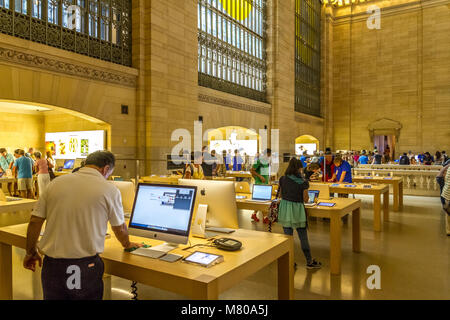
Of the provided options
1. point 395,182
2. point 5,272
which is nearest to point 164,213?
point 5,272

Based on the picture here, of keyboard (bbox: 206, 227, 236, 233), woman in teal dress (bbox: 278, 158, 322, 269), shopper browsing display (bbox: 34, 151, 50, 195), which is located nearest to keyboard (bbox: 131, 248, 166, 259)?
keyboard (bbox: 206, 227, 236, 233)

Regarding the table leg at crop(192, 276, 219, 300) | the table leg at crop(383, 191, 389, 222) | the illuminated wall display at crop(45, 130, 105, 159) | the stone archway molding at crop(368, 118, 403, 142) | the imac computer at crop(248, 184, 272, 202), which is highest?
the stone archway molding at crop(368, 118, 403, 142)

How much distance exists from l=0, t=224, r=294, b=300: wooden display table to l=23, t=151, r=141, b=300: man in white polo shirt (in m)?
0.27

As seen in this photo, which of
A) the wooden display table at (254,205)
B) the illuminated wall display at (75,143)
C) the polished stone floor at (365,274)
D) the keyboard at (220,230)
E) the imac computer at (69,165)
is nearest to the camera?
the keyboard at (220,230)

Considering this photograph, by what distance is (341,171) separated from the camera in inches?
320

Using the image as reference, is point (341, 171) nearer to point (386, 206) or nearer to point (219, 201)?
point (386, 206)

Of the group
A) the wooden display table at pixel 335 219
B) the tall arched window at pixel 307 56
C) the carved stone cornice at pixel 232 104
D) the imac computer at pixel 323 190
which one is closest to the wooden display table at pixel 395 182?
the wooden display table at pixel 335 219

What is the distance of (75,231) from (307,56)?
23068 mm

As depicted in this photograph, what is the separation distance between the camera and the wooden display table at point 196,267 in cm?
214

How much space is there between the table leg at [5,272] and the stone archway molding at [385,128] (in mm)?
24498

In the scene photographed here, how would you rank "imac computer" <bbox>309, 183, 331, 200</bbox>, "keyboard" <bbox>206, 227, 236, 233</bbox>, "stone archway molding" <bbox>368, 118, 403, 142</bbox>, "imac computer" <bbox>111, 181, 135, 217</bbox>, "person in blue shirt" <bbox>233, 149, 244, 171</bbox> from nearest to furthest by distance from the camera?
"keyboard" <bbox>206, 227, 236, 233</bbox>, "imac computer" <bbox>111, 181, 135, 217</bbox>, "imac computer" <bbox>309, 183, 331, 200</bbox>, "person in blue shirt" <bbox>233, 149, 244, 171</bbox>, "stone archway molding" <bbox>368, 118, 403, 142</bbox>

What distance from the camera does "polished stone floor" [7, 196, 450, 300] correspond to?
3852 millimetres
